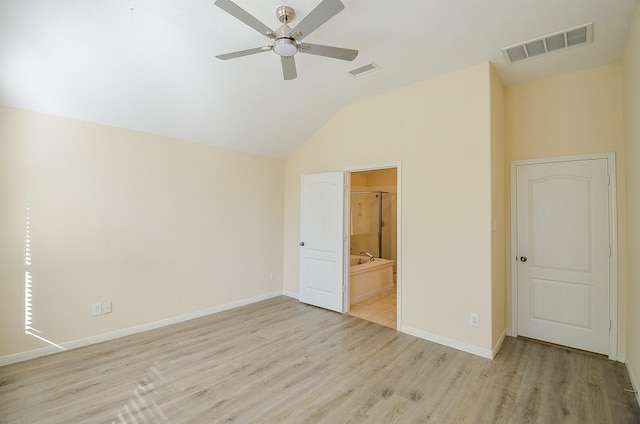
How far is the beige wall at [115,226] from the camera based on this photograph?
265cm

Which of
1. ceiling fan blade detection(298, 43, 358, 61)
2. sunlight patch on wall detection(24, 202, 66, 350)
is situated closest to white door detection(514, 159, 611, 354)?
ceiling fan blade detection(298, 43, 358, 61)

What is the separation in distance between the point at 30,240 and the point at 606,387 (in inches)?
207

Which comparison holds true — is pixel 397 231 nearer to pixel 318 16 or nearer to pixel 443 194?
pixel 443 194

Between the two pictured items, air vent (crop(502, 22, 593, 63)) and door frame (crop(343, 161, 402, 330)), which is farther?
door frame (crop(343, 161, 402, 330))

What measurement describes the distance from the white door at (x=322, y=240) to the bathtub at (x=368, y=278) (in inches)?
16.4

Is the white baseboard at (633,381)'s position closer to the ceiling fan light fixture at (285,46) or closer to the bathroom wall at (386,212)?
the ceiling fan light fixture at (285,46)

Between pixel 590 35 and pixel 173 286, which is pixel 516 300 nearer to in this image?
pixel 590 35

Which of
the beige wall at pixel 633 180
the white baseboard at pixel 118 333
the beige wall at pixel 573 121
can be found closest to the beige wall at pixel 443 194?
the beige wall at pixel 573 121

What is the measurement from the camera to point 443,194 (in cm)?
312

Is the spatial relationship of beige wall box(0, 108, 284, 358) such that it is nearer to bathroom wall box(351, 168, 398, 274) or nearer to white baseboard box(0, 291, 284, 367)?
→ white baseboard box(0, 291, 284, 367)

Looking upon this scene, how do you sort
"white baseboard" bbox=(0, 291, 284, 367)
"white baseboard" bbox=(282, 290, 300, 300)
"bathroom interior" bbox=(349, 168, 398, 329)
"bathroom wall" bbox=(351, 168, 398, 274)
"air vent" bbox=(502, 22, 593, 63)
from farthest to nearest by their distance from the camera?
"bathroom wall" bbox=(351, 168, 398, 274), "white baseboard" bbox=(282, 290, 300, 300), "bathroom interior" bbox=(349, 168, 398, 329), "white baseboard" bbox=(0, 291, 284, 367), "air vent" bbox=(502, 22, 593, 63)

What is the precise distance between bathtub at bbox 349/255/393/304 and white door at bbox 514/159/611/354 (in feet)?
7.03

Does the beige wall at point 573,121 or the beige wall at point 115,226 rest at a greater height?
the beige wall at point 573,121

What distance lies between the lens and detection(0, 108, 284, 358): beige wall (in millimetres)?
2646
